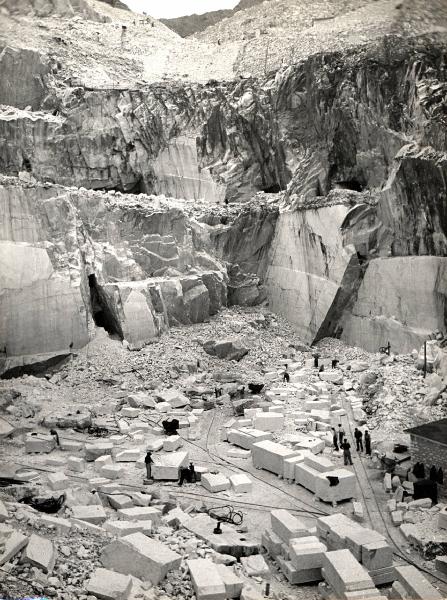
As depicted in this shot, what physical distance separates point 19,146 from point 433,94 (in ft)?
42.5

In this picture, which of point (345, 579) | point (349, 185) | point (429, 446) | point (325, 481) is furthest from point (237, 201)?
point (345, 579)

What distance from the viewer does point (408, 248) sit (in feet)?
46.4

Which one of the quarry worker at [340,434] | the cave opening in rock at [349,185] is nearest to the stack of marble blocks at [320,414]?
the quarry worker at [340,434]

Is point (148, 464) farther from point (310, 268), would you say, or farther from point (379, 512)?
point (310, 268)

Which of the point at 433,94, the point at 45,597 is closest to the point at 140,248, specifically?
the point at 433,94

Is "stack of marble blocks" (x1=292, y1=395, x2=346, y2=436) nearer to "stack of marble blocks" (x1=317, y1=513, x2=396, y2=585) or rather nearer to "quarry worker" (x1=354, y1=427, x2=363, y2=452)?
"quarry worker" (x1=354, y1=427, x2=363, y2=452)

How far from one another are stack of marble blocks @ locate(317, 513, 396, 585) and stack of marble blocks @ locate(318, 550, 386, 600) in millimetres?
150

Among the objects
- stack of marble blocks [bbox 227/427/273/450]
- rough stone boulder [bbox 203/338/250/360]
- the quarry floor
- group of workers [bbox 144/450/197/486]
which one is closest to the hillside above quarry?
the quarry floor

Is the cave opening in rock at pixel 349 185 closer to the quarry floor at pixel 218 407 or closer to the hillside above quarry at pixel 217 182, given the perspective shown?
the hillside above quarry at pixel 217 182

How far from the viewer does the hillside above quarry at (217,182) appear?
13.2 m

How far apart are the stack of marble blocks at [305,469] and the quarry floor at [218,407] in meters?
0.12

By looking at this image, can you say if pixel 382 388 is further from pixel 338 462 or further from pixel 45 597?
pixel 45 597

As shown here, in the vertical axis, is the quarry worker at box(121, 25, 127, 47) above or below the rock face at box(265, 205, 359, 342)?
above

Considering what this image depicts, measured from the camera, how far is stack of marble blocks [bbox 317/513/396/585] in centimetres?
555
